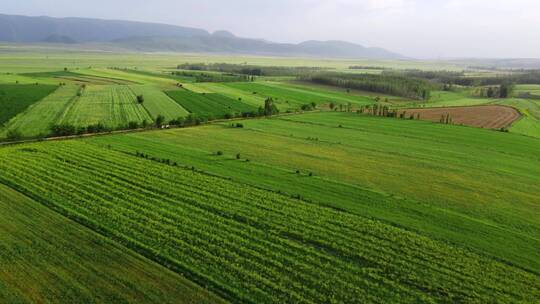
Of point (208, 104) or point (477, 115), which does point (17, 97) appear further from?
point (477, 115)

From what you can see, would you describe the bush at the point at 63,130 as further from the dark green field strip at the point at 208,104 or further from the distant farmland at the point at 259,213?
the dark green field strip at the point at 208,104

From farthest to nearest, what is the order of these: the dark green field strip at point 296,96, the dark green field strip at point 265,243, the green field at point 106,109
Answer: the dark green field strip at point 296,96
the green field at point 106,109
the dark green field strip at point 265,243

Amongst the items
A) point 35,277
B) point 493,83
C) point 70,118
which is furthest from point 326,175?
point 493,83

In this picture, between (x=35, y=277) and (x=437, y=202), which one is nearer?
(x=35, y=277)

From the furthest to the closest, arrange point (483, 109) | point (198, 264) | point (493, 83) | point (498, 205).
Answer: point (493, 83) < point (483, 109) < point (498, 205) < point (198, 264)

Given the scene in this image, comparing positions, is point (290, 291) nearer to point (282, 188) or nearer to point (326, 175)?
point (282, 188)

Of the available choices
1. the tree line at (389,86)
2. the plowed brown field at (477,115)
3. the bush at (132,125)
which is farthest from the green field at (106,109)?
the tree line at (389,86)

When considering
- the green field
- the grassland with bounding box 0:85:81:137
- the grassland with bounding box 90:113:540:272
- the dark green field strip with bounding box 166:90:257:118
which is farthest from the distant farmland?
the dark green field strip with bounding box 166:90:257:118
